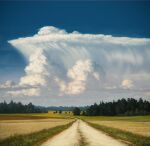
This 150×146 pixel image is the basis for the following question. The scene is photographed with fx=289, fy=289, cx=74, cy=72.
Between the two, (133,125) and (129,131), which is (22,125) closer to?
(133,125)

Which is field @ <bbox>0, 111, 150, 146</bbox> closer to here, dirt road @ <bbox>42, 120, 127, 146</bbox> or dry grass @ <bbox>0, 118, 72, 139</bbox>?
dry grass @ <bbox>0, 118, 72, 139</bbox>

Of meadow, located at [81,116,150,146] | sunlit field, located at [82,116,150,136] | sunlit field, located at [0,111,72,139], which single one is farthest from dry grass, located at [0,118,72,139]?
sunlit field, located at [82,116,150,136]

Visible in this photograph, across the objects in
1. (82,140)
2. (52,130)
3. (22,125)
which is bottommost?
(82,140)

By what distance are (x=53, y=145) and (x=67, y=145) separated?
122 centimetres

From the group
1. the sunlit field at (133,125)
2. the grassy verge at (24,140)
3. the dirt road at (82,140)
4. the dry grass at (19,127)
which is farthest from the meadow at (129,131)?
the dry grass at (19,127)

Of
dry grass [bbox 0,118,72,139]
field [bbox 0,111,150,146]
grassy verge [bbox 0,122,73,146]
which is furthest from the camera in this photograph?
dry grass [bbox 0,118,72,139]

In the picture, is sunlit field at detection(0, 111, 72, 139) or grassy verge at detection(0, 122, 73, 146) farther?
sunlit field at detection(0, 111, 72, 139)

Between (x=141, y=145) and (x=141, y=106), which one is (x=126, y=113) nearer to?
(x=141, y=106)

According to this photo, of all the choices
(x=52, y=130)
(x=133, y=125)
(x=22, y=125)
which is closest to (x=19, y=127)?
(x=22, y=125)

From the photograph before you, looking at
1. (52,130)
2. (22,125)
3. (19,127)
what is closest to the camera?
(52,130)

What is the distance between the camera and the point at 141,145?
24922 millimetres

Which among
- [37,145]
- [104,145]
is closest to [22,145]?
[37,145]

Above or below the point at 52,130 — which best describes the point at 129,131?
below

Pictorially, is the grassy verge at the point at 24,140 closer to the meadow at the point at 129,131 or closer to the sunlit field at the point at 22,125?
the sunlit field at the point at 22,125
